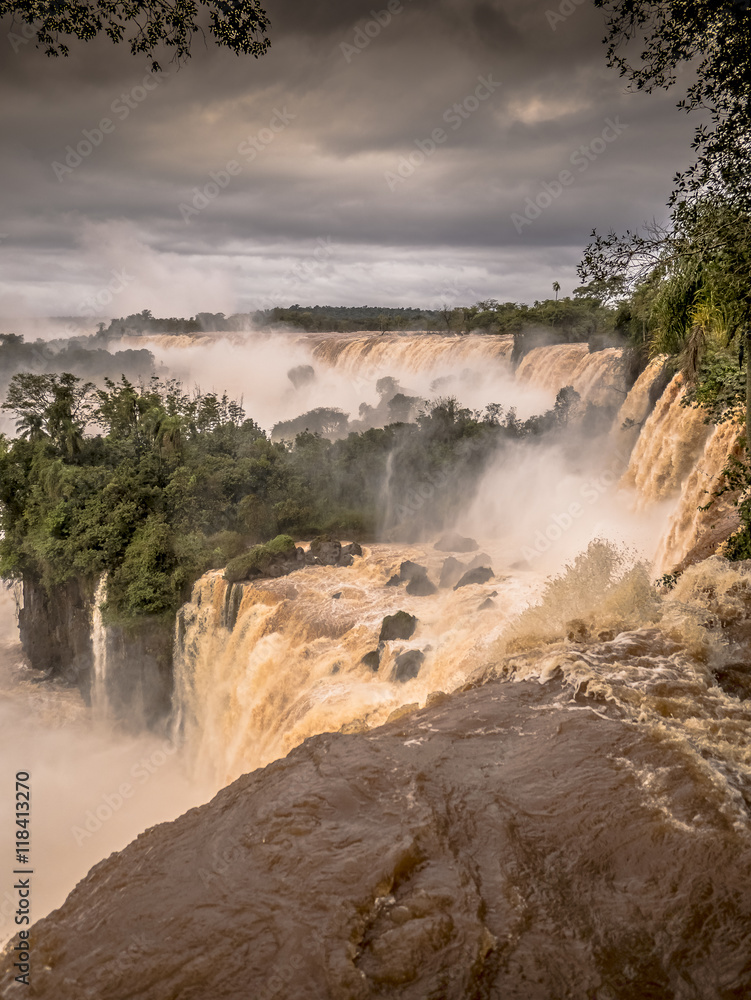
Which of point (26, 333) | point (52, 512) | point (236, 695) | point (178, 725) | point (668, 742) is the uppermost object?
point (26, 333)

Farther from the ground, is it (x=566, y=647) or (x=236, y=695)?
(x=566, y=647)

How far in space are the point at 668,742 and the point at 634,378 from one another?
17792mm

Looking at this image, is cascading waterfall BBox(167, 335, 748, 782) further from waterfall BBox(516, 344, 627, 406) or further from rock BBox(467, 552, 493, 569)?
waterfall BBox(516, 344, 627, 406)

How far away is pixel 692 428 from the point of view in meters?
12.2

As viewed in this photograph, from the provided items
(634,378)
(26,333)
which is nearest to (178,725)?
(634,378)

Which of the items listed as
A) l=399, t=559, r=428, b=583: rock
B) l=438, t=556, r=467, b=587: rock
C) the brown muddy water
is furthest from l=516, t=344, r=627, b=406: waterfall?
the brown muddy water

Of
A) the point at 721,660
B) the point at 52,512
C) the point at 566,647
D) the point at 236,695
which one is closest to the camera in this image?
the point at 721,660

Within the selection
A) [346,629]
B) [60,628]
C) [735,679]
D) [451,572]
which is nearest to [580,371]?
[451,572]

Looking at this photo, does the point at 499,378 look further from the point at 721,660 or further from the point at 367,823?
the point at 367,823

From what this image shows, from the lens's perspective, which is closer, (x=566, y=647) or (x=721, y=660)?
(x=721, y=660)

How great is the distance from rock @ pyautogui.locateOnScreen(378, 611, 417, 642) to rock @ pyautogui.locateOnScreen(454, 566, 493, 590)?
9.07 feet

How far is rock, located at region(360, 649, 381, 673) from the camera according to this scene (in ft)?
39.0

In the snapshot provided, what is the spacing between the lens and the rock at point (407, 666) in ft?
36.6

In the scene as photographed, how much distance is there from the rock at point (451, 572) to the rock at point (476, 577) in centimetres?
53
